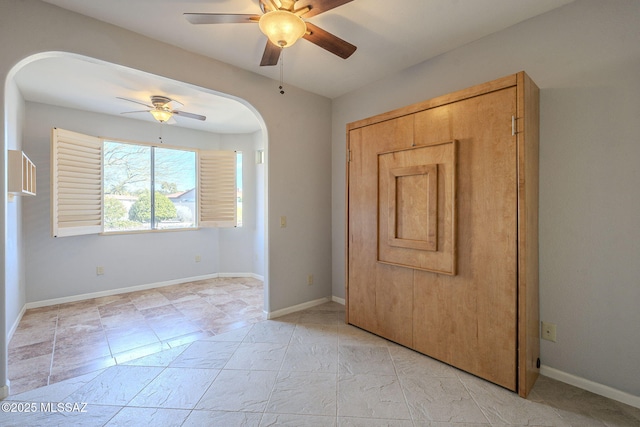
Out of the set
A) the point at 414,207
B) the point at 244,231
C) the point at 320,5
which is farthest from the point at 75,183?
the point at 414,207

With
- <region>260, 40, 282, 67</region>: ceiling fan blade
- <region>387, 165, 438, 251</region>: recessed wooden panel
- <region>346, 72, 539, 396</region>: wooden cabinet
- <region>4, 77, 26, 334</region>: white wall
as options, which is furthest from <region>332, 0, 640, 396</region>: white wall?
<region>4, 77, 26, 334</region>: white wall

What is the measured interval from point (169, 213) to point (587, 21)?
555 cm

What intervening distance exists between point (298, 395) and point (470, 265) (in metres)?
1.55

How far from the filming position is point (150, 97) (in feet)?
11.5

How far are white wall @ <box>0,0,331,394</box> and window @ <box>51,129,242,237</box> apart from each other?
215cm

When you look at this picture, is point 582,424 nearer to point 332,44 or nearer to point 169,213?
point 332,44

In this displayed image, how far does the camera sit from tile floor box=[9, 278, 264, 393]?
231 cm

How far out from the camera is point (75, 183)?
3832 mm

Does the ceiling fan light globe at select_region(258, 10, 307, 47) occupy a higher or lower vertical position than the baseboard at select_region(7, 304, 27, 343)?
higher

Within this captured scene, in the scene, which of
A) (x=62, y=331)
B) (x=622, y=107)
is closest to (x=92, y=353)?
(x=62, y=331)

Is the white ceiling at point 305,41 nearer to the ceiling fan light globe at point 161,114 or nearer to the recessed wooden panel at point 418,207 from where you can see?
the ceiling fan light globe at point 161,114

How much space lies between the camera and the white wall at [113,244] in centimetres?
368

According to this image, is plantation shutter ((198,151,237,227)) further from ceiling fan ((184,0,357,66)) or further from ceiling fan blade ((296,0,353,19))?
ceiling fan blade ((296,0,353,19))

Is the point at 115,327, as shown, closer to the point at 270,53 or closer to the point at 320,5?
the point at 270,53
